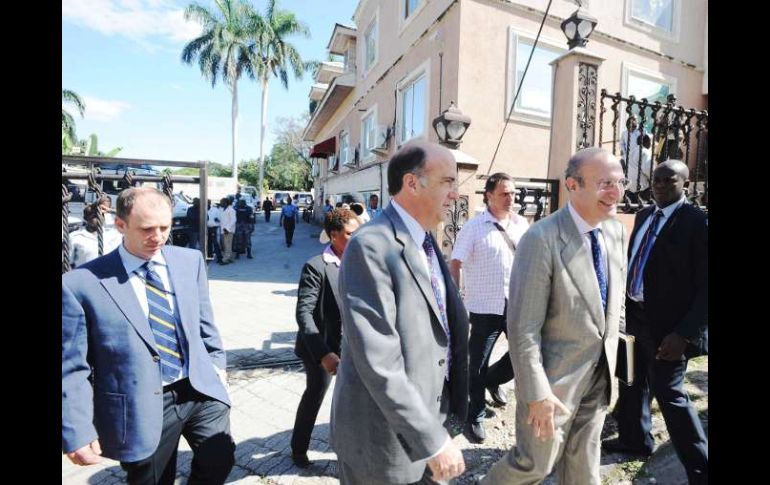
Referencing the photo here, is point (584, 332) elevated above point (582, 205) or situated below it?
below

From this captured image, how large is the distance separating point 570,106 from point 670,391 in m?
3.58

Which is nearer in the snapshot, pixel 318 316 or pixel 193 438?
pixel 193 438

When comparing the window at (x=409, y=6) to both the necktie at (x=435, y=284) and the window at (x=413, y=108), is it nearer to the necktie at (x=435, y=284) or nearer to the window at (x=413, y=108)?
the window at (x=413, y=108)

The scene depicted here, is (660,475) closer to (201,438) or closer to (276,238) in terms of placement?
(201,438)

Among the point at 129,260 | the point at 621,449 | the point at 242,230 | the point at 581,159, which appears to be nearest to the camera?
the point at 129,260

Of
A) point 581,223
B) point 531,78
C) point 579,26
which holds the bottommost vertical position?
point 581,223

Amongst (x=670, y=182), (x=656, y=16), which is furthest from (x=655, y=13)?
(x=670, y=182)

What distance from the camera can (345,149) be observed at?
62.1 ft

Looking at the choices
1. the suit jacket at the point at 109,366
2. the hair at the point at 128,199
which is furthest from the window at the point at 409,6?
the suit jacket at the point at 109,366

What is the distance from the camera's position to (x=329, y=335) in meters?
2.96

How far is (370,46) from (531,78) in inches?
309

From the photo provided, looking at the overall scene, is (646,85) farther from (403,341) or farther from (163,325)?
(163,325)
